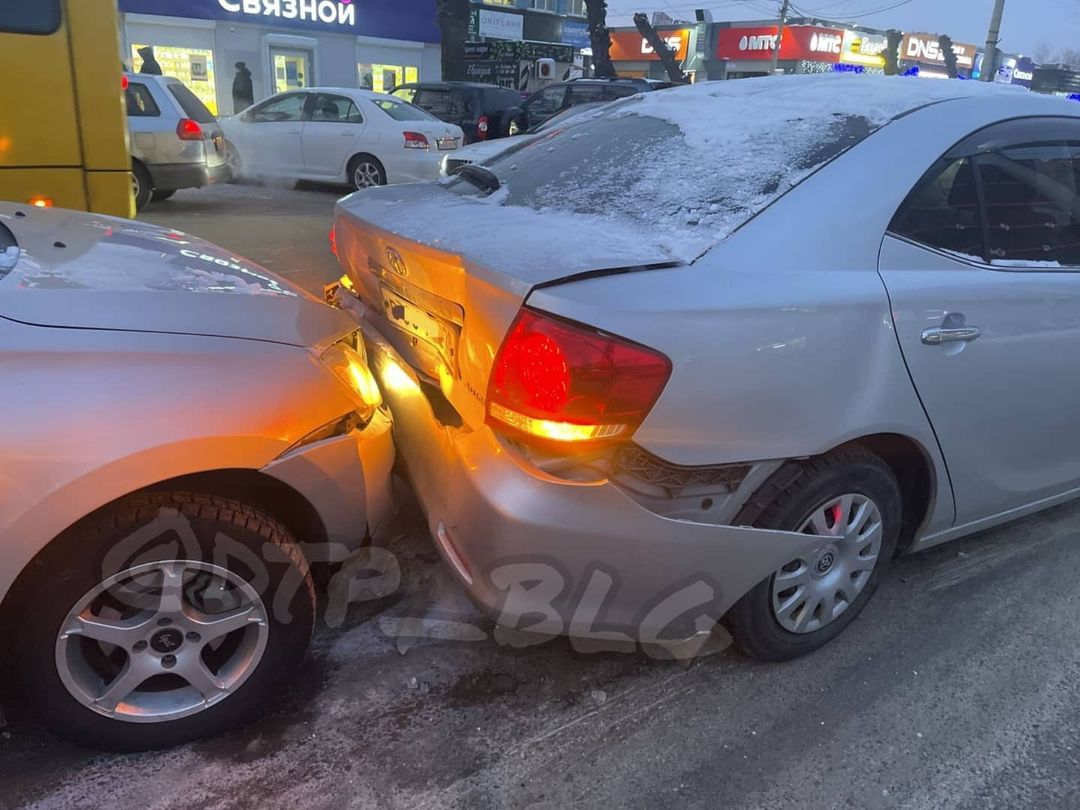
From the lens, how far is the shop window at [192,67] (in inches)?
863

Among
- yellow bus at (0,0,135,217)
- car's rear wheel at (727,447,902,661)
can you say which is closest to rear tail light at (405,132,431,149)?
yellow bus at (0,0,135,217)

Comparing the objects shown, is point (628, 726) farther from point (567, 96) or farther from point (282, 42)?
point (282, 42)

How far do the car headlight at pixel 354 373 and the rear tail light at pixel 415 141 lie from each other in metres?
9.85

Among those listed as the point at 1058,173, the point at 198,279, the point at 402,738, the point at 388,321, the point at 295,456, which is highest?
the point at 1058,173

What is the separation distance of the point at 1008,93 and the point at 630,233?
59.4 inches

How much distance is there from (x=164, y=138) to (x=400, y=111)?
3.90 metres

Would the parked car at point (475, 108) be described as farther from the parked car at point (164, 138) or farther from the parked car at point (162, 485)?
the parked car at point (162, 485)

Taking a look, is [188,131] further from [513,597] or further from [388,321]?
[513,597]

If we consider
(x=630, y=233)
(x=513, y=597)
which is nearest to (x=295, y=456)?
(x=513, y=597)

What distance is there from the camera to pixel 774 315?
6.84 feet

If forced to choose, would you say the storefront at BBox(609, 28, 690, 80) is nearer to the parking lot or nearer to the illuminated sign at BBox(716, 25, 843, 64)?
the illuminated sign at BBox(716, 25, 843, 64)

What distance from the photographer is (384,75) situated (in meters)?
26.5

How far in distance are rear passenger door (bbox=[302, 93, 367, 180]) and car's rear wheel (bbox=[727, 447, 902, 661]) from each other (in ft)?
35.9

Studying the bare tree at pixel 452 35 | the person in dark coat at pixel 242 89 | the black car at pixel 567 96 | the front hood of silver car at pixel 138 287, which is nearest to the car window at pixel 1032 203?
the front hood of silver car at pixel 138 287
